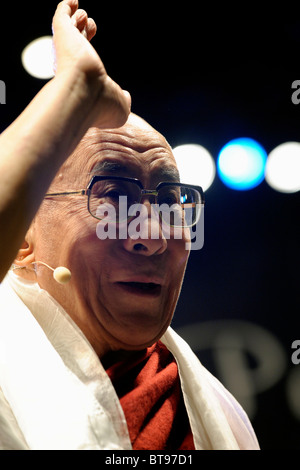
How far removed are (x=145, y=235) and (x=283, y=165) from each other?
0.73 m

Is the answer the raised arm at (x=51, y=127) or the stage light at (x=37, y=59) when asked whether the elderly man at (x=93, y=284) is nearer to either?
the raised arm at (x=51, y=127)

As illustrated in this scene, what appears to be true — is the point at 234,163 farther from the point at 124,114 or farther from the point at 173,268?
the point at 124,114

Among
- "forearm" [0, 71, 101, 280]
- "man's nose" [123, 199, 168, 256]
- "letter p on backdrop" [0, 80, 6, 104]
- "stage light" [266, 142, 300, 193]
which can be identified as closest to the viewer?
"forearm" [0, 71, 101, 280]

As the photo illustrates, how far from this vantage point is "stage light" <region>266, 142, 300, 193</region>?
150cm

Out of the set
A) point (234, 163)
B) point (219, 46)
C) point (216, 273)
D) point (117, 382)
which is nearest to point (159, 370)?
point (117, 382)

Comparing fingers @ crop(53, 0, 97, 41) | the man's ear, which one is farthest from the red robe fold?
fingers @ crop(53, 0, 97, 41)

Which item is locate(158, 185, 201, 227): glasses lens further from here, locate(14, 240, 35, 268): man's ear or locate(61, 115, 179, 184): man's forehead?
locate(14, 240, 35, 268): man's ear

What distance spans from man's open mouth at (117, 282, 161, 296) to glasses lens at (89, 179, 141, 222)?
0.16 metres

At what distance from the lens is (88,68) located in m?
0.75

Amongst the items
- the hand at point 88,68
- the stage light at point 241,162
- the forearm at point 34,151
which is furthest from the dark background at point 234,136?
the forearm at point 34,151

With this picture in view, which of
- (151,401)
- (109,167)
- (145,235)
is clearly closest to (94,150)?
(109,167)

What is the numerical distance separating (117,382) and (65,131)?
0.55 meters

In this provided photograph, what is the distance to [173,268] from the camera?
3.48 ft

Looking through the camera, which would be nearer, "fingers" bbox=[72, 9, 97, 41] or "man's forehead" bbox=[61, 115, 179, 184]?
"fingers" bbox=[72, 9, 97, 41]
